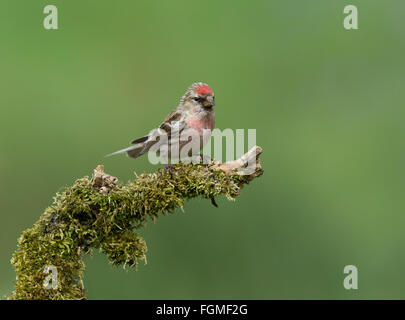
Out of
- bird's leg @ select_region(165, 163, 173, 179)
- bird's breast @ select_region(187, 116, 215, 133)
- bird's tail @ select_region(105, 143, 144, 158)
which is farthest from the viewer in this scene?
bird's breast @ select_region(187, 116, 215, 133)

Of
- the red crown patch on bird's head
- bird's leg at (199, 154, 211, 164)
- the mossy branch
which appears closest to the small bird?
the red crown patch on bird's head

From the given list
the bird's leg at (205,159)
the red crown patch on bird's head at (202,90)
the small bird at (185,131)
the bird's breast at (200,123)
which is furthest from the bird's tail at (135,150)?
the red crown patch on bird's head at (202,90)

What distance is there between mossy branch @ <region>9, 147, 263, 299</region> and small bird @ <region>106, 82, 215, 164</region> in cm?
70

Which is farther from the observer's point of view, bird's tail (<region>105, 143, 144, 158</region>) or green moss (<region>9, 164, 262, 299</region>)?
bird's tail (<region>105, 143, 144, 158</region>)

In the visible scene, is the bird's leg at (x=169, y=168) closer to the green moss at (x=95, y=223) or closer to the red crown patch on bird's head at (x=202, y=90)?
the green moss at (x=95, y=223)

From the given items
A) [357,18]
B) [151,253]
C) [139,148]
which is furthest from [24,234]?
[357,18]

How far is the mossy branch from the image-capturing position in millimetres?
3283

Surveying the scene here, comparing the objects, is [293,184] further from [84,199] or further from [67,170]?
[84,199]

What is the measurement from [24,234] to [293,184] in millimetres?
4048

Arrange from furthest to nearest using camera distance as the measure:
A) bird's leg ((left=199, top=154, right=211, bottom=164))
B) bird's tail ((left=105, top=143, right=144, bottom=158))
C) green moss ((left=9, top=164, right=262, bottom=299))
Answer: bird's tail ((left=105, top=143, right=144, bottom=158)) → bird's leg ((left=199, top=154, right=211, bottom=164)) → green moss ((left=9, top=164, right=262, bottom=299))

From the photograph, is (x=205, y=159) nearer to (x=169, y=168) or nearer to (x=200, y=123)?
(x=169, y=168)

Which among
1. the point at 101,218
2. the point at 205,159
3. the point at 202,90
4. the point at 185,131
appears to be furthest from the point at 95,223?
the point at 202,90

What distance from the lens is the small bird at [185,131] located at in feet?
14.6

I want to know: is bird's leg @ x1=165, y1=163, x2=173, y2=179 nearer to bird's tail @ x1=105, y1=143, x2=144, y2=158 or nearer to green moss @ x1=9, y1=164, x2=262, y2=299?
green moss @ x1=9, y1=164, x2=262, y2=299
